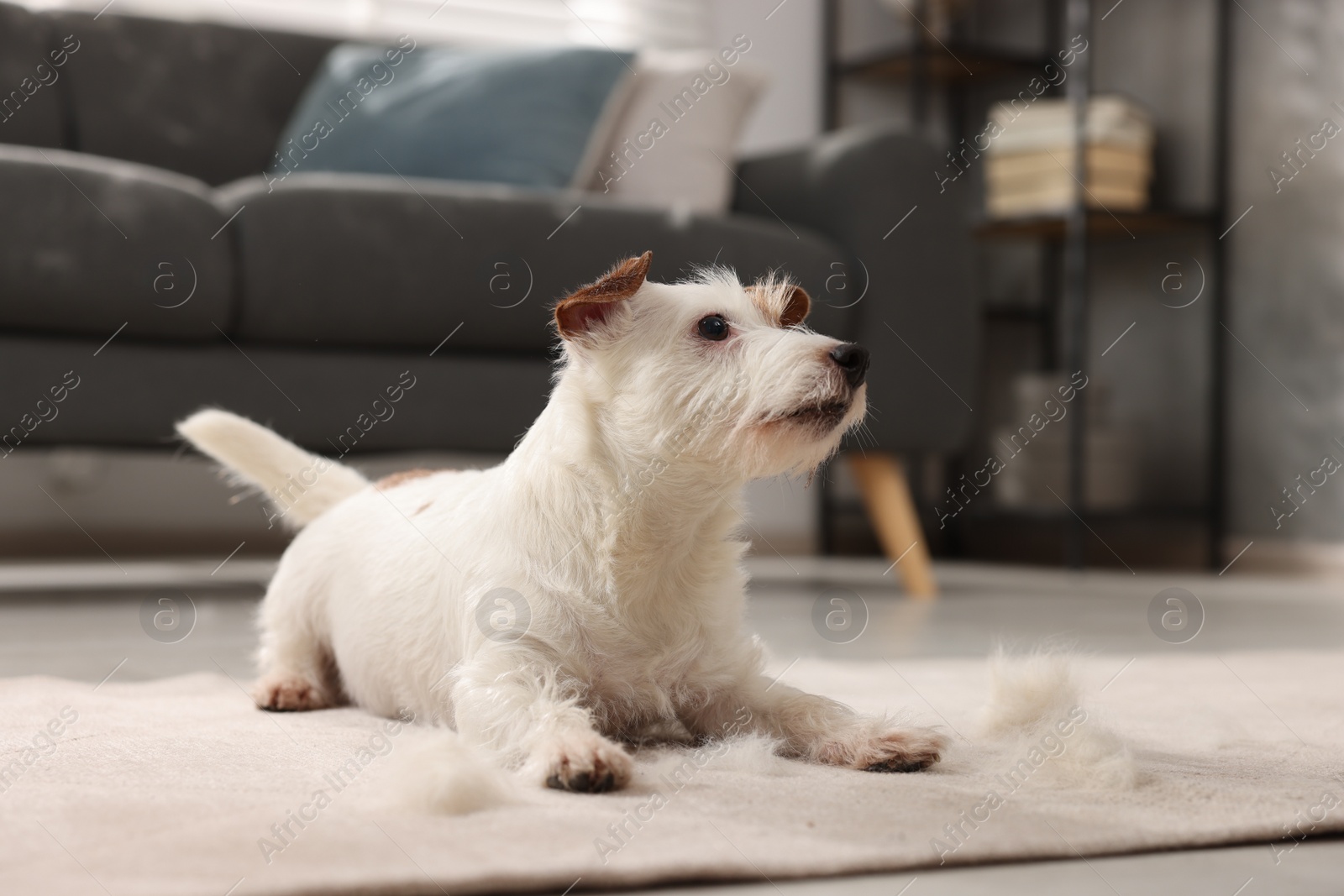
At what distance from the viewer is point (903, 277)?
9.70 ft

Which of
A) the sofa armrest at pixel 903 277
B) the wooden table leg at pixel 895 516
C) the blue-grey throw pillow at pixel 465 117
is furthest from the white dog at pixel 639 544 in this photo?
the blue-grey throw pillow at pixel 465 117

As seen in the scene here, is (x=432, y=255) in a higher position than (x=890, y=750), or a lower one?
higher

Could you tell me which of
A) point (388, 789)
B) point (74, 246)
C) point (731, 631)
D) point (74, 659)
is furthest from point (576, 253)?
point (388, 789)

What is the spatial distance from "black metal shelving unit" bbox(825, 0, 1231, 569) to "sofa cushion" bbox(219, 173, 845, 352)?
1.48 meters

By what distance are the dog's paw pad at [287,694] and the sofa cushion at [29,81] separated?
2.34m

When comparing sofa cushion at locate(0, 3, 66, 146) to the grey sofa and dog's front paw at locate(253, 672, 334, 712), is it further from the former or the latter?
dog's front paw at locate(253, 672, 334, 712)

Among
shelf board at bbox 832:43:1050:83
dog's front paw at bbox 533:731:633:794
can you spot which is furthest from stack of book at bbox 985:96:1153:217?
dog's front paw at bbox 533:731:633:794

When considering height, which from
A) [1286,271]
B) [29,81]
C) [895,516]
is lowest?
[895,516]

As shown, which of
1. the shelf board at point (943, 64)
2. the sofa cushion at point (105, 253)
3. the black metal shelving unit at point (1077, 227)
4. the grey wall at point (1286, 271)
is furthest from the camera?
the shelf board at point (943, 64)

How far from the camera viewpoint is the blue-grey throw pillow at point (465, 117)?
3.17 metres

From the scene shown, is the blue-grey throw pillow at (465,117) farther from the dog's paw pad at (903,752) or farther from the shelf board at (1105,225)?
the dog's paw pad at (903,752)

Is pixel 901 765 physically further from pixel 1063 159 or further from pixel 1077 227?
pixel 1063 159

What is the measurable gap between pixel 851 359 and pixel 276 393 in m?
1.55

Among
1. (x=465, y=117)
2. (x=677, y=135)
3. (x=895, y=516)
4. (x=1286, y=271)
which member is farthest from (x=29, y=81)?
(x=1286, y=271)
